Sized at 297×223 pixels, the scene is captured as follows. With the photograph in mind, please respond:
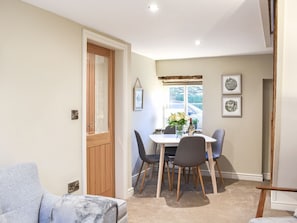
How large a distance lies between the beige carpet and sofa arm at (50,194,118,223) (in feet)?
4.36

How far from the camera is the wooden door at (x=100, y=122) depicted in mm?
3967

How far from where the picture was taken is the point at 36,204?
2.35 m

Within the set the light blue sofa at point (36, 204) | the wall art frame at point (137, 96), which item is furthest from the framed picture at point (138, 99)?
the light blue sofa at point (36, 204)

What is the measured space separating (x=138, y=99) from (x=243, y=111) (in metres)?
1.90

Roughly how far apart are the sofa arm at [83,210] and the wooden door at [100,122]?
1567 mm

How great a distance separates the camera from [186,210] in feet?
12.9

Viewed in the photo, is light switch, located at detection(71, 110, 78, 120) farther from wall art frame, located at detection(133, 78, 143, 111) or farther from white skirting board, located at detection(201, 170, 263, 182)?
white skirting board, located at detection(201, 170, 263, 182)

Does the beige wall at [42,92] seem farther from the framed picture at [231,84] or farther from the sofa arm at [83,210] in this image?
the framed picture at [231,84]

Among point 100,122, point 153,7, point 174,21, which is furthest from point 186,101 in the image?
point 153,7

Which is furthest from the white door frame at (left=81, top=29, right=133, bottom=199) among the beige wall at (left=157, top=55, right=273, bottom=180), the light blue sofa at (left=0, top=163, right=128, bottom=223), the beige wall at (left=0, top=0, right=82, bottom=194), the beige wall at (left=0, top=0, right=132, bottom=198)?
the light blue sofa at (left=0, top=163, right=128, bottom=223)

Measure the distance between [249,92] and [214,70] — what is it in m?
0.75

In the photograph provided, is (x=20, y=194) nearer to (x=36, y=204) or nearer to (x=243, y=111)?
(x=36, y=204)

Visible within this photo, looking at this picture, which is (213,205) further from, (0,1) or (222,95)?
(0,1)

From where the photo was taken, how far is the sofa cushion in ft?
6.97
